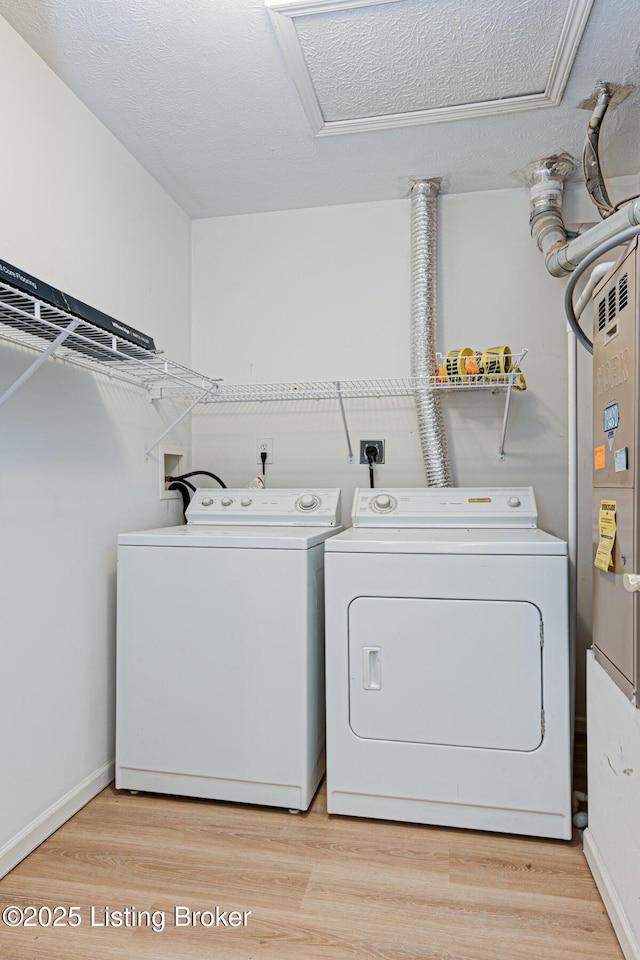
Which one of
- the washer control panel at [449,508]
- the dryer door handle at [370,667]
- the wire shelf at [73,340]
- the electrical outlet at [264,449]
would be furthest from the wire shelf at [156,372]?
the dryer door handle at [370,667]

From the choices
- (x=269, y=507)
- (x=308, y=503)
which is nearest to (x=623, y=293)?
(x=308, y=503)

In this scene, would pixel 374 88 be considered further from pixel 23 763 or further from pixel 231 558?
pixel 23 763

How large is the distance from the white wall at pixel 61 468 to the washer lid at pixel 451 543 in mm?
826

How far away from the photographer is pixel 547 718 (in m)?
1.60

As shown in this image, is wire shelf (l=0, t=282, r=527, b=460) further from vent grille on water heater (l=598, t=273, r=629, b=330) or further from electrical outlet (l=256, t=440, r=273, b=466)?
vent grille on water heater (l=598, t=273, r=629, b=330)

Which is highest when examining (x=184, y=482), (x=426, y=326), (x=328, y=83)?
(x=328, y=83)

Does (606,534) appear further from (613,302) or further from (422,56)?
(422,56)

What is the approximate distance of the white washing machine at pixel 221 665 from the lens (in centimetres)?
175

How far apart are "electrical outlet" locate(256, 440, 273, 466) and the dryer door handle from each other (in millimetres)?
1158

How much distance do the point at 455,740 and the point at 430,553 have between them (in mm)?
551

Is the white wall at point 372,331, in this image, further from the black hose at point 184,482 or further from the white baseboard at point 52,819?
the white baseboard at point 52,819

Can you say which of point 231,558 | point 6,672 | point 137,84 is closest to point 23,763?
point 6,672

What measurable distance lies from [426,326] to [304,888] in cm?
198

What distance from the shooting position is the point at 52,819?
1623 millimetres
